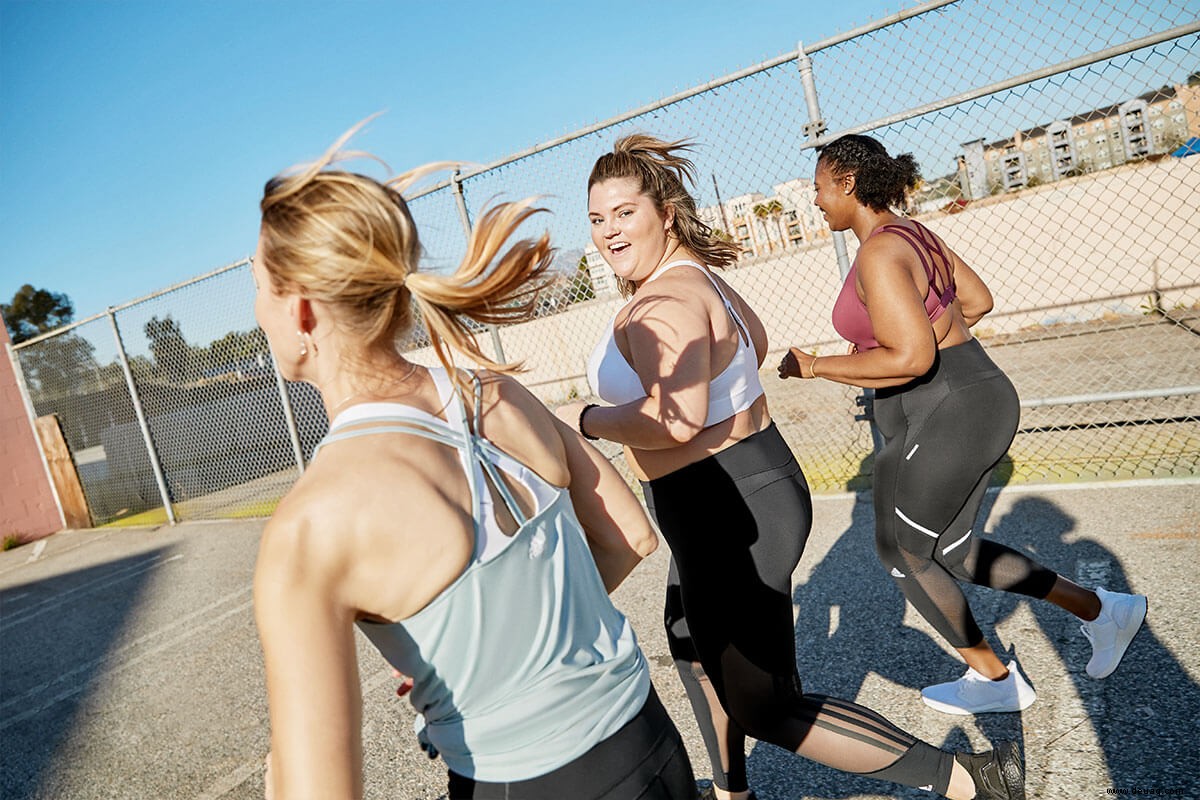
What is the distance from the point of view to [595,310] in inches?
511

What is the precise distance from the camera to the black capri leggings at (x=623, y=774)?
1.22m

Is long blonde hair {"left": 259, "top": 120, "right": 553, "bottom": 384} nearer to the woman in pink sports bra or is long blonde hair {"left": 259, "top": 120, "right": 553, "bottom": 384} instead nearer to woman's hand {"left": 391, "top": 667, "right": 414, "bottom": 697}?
woman's hand {"left": 391, "top": 667, "right": 414, "bottom": 697}

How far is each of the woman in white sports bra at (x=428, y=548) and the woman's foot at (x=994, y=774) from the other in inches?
39.9

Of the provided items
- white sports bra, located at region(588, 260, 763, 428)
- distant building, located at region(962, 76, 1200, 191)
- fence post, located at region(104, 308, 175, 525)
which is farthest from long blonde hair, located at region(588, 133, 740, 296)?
fence post, located at region(104, 308, 175, 525)

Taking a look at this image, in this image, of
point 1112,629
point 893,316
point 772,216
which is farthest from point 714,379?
point 772,216

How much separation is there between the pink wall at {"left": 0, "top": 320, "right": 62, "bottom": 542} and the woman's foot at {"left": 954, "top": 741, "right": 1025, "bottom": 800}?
13.9 metres

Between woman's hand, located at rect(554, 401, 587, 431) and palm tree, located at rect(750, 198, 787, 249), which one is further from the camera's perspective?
palm tree, located at rect(750, 198, 787, 249)

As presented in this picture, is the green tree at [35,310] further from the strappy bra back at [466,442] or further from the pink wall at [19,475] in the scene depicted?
the strappy bra back at [466,442]

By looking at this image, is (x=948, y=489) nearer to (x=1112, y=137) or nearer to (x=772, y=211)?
(x=772, y=211)

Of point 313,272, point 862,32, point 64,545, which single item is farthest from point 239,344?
point 313,272

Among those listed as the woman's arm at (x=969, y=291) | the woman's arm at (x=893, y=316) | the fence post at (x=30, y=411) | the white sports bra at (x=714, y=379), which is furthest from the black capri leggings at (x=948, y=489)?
the fence post at (x=30, y=411)

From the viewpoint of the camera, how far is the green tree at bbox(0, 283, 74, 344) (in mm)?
33594

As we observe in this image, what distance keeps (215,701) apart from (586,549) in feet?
12.7

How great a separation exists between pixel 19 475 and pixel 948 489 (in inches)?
540
